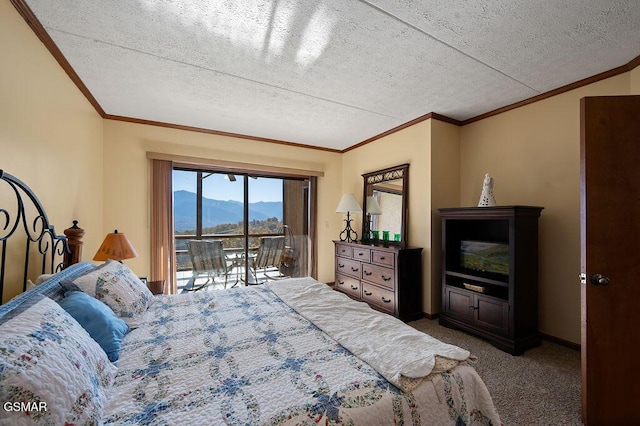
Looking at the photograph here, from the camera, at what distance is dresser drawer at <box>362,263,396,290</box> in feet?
11.0

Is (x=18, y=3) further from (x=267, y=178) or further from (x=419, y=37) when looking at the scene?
(x=267, y=178)

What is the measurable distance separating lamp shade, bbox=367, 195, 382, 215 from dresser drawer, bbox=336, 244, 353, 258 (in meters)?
0.71

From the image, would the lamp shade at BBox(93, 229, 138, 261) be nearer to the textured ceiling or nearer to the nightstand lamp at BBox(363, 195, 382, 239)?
the textured ceiling

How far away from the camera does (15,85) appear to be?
154cm

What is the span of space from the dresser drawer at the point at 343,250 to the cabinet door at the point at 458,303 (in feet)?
4.75

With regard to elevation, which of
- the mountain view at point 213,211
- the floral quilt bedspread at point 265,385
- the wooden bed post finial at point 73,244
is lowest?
the floral quilt bedspread at point 265,385

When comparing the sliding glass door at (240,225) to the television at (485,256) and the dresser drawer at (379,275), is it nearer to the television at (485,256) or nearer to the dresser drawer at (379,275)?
the dresser drawer at (379,275)

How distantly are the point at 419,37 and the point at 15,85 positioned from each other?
262cm

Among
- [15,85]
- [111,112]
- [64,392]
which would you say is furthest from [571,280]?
[111,112]

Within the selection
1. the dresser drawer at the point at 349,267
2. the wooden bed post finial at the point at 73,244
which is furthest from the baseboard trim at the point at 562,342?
the wooden bed post finial at the point at 73,244

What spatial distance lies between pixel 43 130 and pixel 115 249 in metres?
1.16

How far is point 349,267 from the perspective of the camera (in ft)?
13.3

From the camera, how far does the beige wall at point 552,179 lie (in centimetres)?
256

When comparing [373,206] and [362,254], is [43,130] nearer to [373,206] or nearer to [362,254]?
[362,254]
